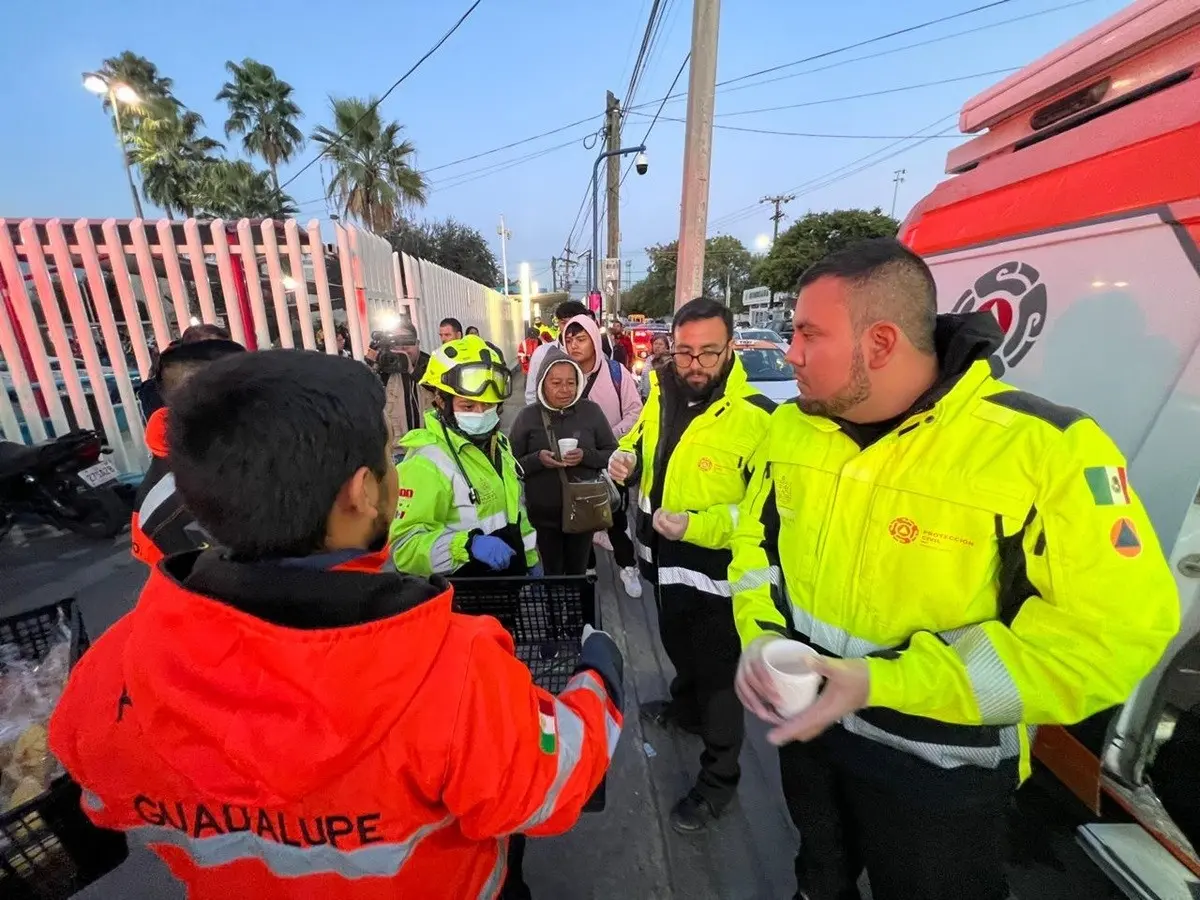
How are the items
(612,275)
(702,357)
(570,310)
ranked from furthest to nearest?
1. (612,275)
2. (570,310)
3. (702,357)

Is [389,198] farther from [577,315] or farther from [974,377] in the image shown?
[974,377]

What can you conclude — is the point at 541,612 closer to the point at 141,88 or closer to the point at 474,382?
the point at 474,382

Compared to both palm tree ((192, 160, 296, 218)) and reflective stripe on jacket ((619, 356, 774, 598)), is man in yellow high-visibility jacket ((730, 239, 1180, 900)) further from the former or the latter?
palm tree ((192, 160, 296, 218))

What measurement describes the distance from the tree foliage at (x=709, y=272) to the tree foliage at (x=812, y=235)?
20323mm

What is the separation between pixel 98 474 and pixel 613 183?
12941 mm

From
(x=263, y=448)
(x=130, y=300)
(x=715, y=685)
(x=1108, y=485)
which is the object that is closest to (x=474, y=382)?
(x=263, y=448)

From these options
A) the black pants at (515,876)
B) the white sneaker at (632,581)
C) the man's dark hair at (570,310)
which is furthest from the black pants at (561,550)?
the man's dark hair at (570,310)

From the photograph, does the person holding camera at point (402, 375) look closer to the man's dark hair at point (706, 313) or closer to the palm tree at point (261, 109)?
the man's dark hair at point (706, 313)

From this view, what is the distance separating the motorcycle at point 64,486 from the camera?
489 centimetres

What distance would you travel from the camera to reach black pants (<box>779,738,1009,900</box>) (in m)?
1.29

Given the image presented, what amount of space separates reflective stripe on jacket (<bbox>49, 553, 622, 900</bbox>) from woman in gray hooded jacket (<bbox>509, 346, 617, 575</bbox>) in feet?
7.63

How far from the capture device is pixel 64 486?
16.9 ft

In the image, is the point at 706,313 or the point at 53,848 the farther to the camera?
the point at 706,313

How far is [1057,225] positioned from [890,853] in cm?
212
